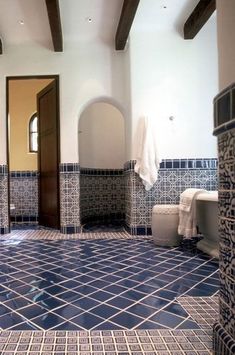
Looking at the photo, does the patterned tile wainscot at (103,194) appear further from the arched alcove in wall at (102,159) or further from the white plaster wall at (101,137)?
the white plaster wall at (101,137)

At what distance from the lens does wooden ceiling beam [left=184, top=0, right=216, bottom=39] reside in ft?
10.5

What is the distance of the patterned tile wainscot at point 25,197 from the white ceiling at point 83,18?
92.4 inches

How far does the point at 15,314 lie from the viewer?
1578mm

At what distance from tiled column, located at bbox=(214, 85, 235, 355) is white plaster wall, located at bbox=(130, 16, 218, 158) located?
9.16 ft

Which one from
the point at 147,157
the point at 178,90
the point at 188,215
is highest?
the point at 178,90

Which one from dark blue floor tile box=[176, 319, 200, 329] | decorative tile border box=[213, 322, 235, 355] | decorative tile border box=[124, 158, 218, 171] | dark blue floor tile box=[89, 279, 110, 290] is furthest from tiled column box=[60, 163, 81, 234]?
decorative tile border box=[213, 322, 235, 355]

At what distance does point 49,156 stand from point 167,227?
2197 millimetres

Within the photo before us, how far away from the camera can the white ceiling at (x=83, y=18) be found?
3289mm

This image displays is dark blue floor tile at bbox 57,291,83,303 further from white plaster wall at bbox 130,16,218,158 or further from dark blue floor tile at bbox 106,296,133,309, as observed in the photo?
white plaster wall at bbox 130,16,218,158

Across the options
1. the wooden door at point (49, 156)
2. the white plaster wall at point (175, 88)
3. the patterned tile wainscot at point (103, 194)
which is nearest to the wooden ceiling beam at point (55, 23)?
the wooden door at point (49, 156)

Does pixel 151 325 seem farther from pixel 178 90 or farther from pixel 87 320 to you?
pixel 178 90

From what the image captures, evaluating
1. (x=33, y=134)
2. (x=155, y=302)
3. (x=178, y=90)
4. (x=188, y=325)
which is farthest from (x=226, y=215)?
(x=33, y=134)

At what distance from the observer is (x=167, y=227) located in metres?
3.18

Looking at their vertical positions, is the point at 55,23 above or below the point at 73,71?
above
